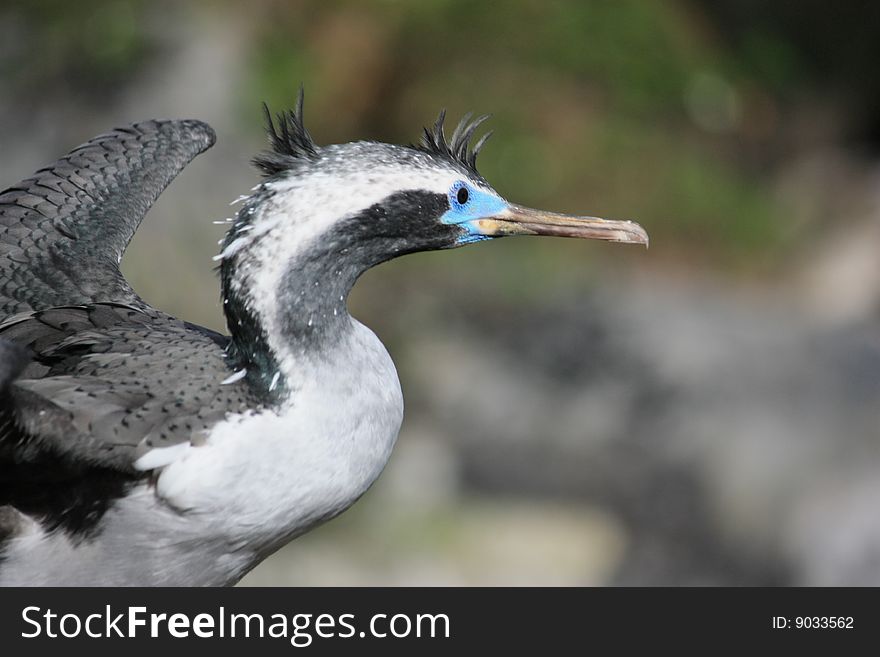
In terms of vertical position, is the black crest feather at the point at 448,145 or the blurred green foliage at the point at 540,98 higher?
the blurred green foliage at the point at 540,98

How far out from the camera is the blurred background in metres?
8.66

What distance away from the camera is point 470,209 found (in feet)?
11.0

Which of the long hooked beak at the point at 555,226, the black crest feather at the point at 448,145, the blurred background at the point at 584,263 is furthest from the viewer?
the blurred background at the point at 584,263

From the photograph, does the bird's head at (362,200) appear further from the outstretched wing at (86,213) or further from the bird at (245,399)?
the outstretched wing at (86,213)

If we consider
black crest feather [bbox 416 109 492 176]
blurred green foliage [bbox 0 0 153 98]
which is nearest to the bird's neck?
black crest feather [bbox 416 109 492 176]

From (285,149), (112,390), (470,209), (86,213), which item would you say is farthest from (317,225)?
(86,213)

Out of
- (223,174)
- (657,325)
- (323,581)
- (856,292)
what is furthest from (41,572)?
(856,292)

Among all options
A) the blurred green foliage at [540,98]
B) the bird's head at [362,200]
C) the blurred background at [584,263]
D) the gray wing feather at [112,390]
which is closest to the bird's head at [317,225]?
the bird's head at [362,200]

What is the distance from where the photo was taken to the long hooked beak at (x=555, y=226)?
11.1ft

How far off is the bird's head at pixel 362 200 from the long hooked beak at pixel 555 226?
31 millimetres

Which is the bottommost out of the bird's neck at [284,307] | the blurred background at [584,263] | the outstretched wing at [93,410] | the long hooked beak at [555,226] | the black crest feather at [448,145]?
the outstretched wing at [93,410]

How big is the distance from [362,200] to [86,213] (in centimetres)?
140

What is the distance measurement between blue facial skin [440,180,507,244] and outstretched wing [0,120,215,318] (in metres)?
1.12

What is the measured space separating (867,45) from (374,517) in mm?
6370
